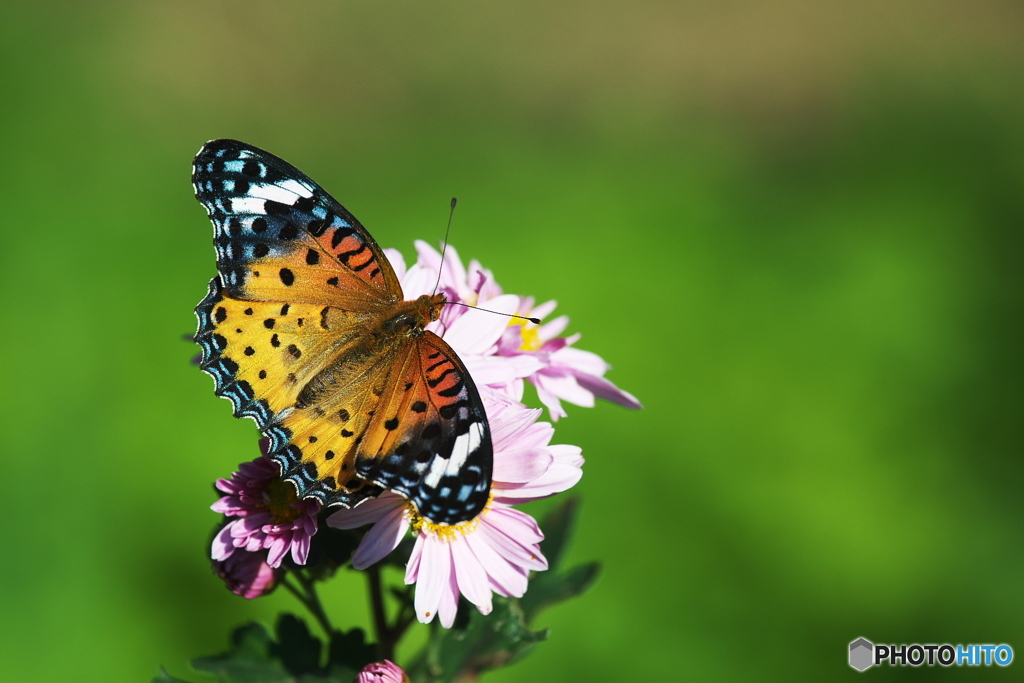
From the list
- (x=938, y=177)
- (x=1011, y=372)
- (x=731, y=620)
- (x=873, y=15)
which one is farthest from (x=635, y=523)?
(x=873, y=15)

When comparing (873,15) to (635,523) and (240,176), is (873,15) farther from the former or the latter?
(240,176)

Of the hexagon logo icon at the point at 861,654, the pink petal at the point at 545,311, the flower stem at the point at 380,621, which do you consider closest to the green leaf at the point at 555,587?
the flower stem at the point at 380,621

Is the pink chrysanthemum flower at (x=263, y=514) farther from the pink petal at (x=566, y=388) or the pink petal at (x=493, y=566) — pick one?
the pink petal at (x=566, y=388)

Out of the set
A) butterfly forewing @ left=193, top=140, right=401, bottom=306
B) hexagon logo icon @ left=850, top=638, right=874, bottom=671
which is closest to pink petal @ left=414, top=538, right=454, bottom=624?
butterfly forewing @ left=193, top=140, right=401, bottom=306

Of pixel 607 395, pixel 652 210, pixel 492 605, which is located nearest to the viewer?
pixel 492 605

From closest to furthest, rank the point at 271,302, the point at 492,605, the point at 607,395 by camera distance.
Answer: the point at 492,605 < the point at 271,302 < the point at 607,395

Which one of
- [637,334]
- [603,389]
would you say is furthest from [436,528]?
[637,334]
